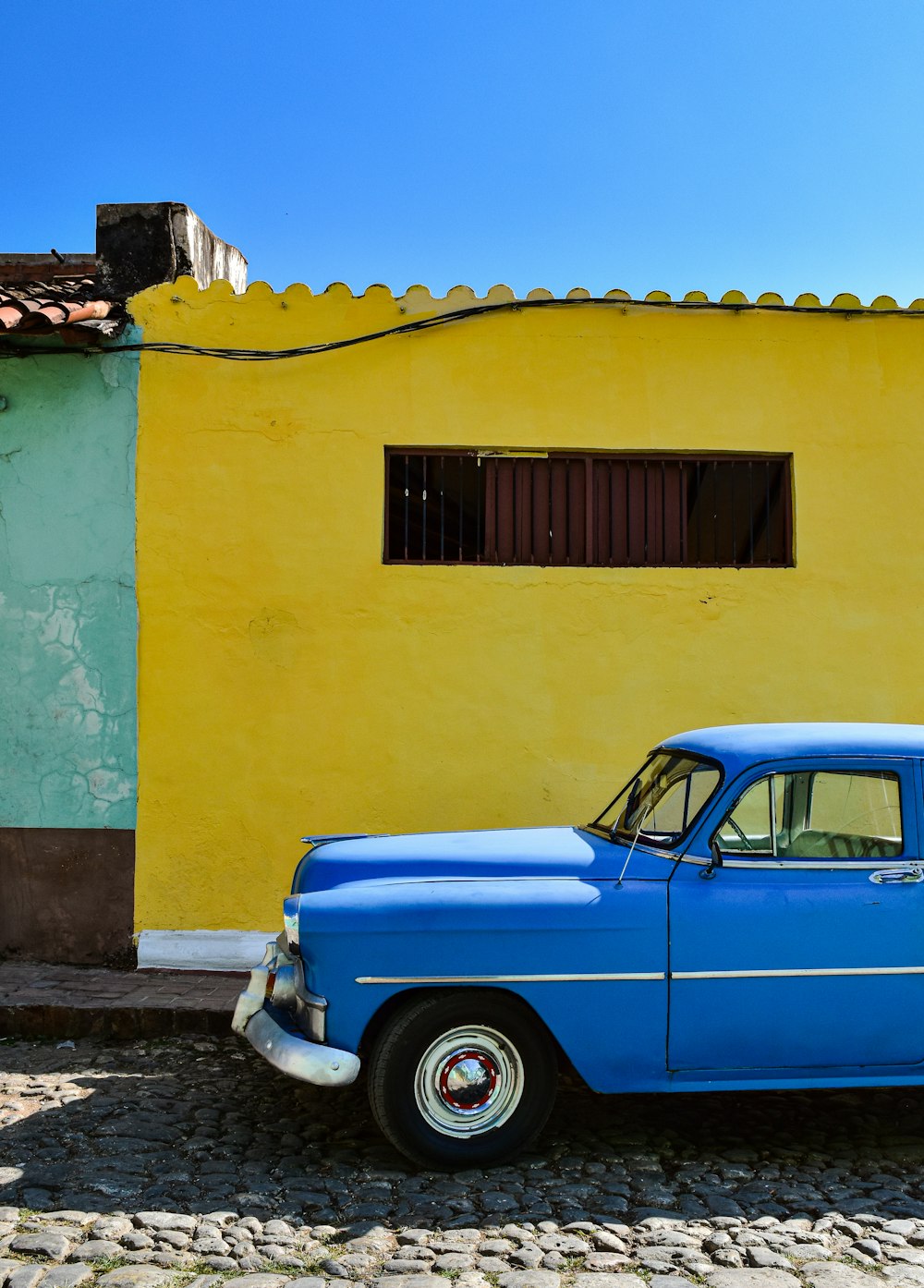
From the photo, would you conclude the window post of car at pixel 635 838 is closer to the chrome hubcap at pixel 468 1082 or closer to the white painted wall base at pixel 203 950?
the chrome hubcap at pixel 468 1082

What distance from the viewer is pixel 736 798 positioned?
13.8 feet

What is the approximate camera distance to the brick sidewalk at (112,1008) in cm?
578

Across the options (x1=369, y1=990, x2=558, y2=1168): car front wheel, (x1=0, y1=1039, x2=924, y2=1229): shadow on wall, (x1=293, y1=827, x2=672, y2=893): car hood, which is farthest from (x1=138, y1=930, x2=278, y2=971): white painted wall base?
(x1=369, y1=990, x2=558, y2=1168): car front wheel

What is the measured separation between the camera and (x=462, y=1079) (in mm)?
3924

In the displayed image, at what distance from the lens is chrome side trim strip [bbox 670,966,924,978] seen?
398 cm

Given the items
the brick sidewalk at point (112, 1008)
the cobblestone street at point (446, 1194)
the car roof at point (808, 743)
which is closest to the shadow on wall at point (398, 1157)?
the cobblestone street at point (446, 1194)

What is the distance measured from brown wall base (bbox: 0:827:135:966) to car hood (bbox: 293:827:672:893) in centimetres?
262

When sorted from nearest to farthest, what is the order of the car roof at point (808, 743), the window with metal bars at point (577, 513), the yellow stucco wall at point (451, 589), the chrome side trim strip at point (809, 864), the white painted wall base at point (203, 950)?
the chrome side trim strip at point (809, 864) < the car roof at point (808, 743) < the white painted wall base at point (203, 950) < the yellow stucco wall at point (451, 589) < the window with metal bars at point (577, 513)

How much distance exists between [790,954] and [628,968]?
603mm

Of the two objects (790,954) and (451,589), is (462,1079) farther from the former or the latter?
(451,589)

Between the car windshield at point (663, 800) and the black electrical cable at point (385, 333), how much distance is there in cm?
343

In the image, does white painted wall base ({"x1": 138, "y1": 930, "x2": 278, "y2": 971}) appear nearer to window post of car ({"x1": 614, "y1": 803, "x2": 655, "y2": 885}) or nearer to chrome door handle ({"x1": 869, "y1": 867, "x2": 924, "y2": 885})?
window post of car ({"x1": 614, "y1": 803, "x2": 655, "y2": 885})

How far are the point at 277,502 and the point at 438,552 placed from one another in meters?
1.08

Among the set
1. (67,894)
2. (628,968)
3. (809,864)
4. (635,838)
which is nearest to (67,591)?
(67,894)
